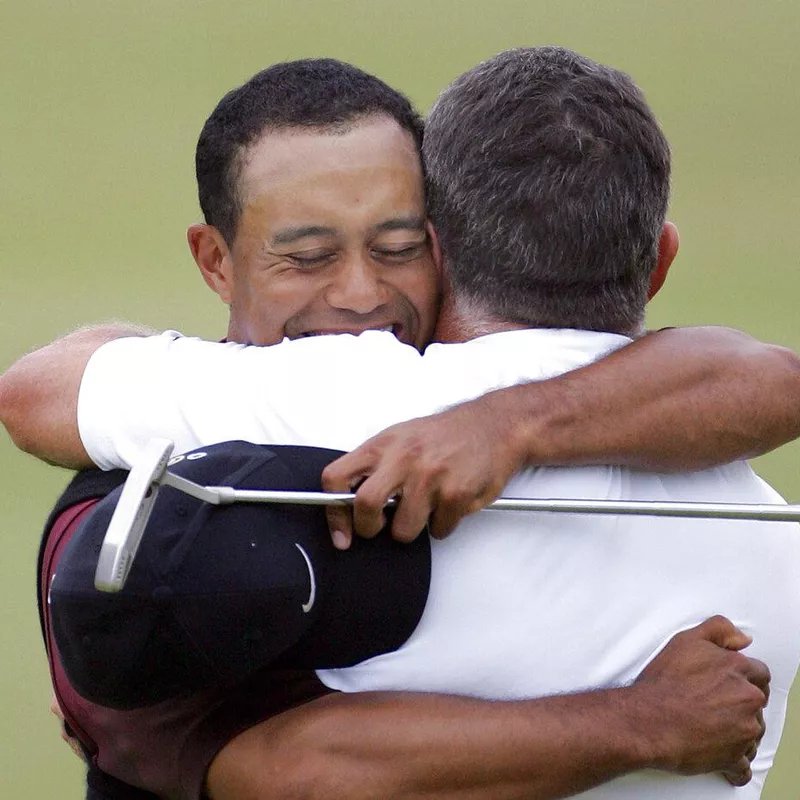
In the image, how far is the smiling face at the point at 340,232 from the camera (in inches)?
54.1

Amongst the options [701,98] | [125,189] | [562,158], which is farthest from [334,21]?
[562,158]

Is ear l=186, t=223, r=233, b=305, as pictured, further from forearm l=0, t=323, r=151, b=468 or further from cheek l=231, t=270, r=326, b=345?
forearm l=0, t=323, r=151, b=468

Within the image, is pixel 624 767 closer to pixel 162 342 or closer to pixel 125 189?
pixel 162 342

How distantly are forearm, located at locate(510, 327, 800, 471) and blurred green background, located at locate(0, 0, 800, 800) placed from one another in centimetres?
294

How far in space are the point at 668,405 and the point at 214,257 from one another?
1.83 feet

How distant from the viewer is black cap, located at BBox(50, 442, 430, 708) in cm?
103

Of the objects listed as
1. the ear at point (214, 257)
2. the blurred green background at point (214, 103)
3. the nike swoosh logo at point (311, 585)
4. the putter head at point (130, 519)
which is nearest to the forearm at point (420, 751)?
the nike swoosh logo at point (311, 585)

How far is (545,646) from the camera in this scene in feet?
3.81

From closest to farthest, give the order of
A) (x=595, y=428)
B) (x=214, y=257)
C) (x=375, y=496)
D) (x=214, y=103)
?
(x=375, y=496) → (x=595, y=428) → (x=214, y=257) → (x=214, y=103)

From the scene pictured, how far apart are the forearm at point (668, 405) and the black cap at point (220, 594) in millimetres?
171

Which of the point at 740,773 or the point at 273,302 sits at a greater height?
the point at 273,302

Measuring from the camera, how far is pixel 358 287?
4.54ft

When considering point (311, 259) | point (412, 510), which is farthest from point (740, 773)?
point (311, 259)

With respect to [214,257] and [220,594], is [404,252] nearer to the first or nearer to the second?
[214,257]
